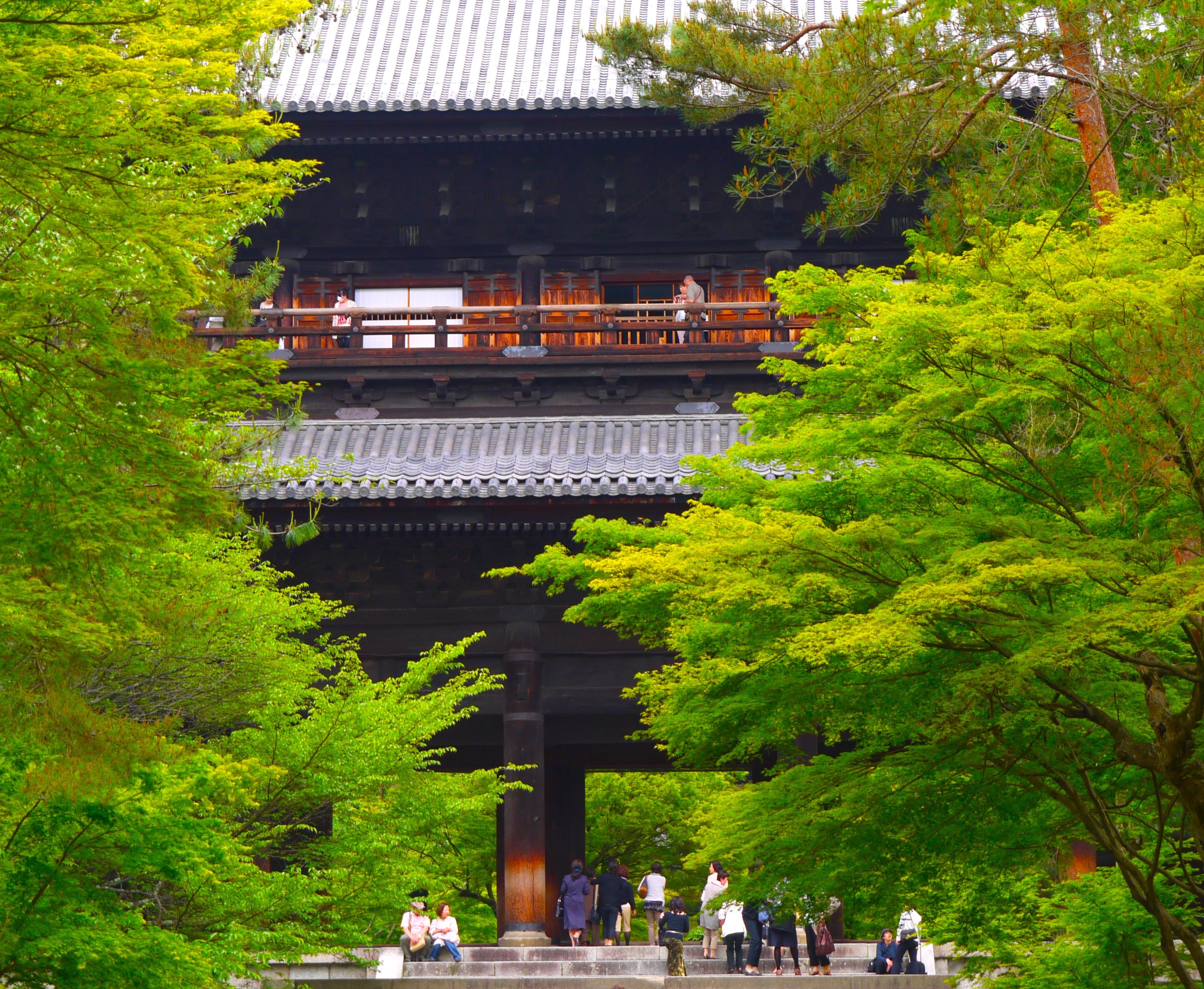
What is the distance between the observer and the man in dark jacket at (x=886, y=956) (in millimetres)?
16250

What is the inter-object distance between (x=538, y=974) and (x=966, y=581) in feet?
30.4

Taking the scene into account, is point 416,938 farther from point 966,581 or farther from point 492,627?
point 966,581

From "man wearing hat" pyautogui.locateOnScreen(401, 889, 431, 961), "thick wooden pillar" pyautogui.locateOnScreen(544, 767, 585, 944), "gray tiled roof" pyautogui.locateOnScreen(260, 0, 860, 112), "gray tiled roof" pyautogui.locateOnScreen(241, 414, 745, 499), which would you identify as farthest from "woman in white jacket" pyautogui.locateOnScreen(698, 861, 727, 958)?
"gray tiled roof" pyautogui.locateOnScreen(260, 0, 860, 112)

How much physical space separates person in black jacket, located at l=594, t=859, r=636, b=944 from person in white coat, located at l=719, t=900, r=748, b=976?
1708mm

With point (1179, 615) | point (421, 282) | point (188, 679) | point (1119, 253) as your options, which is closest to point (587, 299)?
point (421, 282)

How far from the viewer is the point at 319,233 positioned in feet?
58.1

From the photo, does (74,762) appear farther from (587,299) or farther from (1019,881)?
(587,299)

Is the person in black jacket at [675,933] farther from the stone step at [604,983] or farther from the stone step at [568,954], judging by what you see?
the stone step at [604,983]

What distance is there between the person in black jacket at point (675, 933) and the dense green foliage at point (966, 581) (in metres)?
6.43

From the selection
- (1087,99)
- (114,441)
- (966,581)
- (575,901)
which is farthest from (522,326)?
(114,441)

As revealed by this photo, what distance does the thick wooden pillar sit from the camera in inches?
766

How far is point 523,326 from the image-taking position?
16469mm

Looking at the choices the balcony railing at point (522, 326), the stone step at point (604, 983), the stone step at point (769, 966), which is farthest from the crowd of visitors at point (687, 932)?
the balcony railing at point (522, 326)

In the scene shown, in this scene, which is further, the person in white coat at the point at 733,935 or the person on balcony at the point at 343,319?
the person on balcony at the point at 343,319
